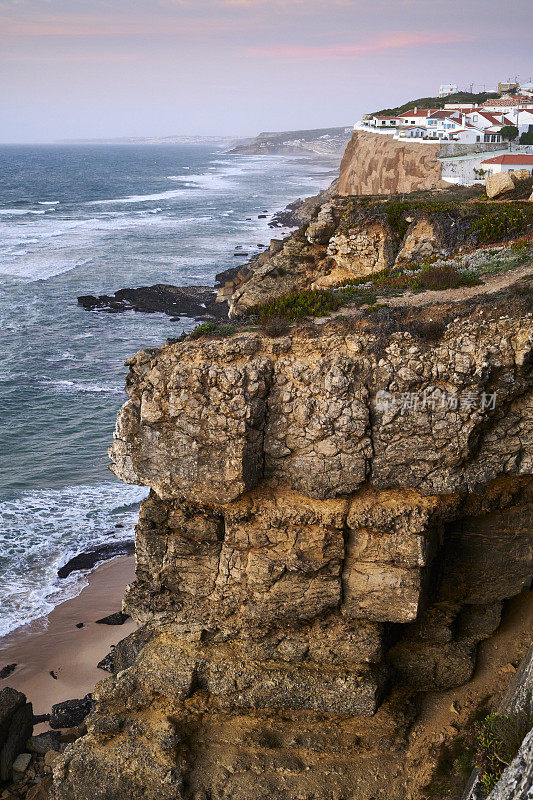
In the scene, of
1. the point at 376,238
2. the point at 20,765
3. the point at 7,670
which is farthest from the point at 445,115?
the point at 20,765

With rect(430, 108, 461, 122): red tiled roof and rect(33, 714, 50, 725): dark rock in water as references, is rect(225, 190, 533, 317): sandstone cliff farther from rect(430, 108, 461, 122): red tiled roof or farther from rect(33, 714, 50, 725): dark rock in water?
rect(430, 108, 461, 122): red tiled roof

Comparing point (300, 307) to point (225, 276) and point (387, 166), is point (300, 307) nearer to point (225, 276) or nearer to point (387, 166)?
point (387, 166)

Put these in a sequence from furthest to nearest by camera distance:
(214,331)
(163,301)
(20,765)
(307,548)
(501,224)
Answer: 1. (163,301)
2. (501,224)
3. (20,765)
4. (214,331)
5. (307,548)

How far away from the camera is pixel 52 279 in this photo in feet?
246

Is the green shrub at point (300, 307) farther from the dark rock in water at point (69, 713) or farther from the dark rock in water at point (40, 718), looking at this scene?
the dark rock in water at point (40, 718)

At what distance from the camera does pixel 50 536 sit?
98.4 ft

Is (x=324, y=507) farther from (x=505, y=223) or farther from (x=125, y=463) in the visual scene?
(x=505, y=223)

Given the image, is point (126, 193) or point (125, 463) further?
point (126, 193)

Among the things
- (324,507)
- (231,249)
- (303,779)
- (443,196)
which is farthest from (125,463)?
(231,249)

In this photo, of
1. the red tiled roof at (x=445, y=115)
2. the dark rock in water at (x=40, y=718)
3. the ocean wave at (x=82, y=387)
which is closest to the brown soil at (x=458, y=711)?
the dark rock in water at (x=40, y=718)

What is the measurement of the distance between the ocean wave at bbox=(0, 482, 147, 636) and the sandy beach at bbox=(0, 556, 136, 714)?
0.58m

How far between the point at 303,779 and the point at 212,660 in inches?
118

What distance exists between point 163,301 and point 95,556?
40.1m

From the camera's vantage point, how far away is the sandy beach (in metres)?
23.0
